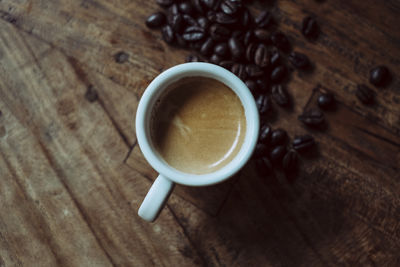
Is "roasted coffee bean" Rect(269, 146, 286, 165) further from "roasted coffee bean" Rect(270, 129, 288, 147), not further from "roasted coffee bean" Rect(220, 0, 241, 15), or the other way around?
"roasted coffee bean" Rect(220, 0, 241, 15)

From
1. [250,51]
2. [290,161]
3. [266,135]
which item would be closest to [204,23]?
[250,51]

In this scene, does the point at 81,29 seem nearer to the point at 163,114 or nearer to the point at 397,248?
the point at 163,114

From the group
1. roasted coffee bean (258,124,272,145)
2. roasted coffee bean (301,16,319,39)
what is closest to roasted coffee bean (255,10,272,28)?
roasted coffee bean (301,16,319,39)

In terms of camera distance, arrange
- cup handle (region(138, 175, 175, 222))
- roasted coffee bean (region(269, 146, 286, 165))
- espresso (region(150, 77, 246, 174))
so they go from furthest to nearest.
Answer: roasted coffee bean (region(269, 146, 286, 165)) → espresso (region(150, 77, 246, 174)) → cup handle (region(138, 175, 175, 222))

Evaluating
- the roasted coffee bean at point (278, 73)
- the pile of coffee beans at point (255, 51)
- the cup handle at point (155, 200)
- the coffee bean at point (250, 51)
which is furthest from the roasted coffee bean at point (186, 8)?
the cup handle at point (155, 200)

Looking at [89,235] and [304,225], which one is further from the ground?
[304,225]

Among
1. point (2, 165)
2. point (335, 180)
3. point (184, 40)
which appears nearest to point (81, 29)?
point (184, 40)
